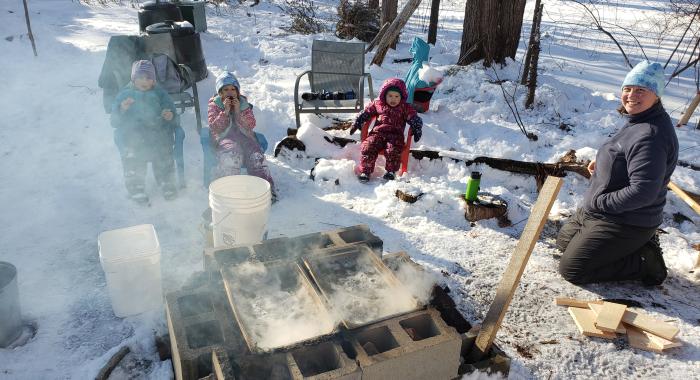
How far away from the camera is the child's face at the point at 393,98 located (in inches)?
214

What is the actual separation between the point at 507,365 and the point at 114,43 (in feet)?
18.1

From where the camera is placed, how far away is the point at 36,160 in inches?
211

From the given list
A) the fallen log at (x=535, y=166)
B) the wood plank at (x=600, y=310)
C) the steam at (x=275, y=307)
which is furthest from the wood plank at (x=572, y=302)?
the steam at (x=275, y=307)

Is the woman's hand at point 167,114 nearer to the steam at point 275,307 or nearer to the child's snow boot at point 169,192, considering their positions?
the child's snow boot at point 169,192

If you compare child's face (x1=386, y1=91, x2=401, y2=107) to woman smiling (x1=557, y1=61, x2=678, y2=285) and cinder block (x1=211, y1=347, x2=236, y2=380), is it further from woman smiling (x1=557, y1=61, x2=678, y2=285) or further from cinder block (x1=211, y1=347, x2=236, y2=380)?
cinder block (x1=211, y1=347, x2=236, y2=380)

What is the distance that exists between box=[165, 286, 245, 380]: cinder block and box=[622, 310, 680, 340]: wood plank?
2.78m

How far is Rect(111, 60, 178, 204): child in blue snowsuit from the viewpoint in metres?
4.60

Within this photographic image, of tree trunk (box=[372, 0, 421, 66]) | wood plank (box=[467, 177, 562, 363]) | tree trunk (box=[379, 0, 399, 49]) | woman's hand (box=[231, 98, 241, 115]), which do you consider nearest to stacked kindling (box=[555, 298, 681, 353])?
wood plank (box=[467, 177, 562, 363])

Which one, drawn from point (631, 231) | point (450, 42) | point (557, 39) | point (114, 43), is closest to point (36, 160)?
point (114, 43)

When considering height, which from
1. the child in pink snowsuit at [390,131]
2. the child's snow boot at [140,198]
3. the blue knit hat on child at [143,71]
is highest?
the blue knit hat on child at [143,71]

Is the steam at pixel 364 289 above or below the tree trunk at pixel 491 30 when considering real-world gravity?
below

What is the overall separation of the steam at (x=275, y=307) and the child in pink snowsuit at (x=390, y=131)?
8.34ft

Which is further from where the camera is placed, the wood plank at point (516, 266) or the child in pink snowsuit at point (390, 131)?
the child in pink snowsuit at point (390, 131)

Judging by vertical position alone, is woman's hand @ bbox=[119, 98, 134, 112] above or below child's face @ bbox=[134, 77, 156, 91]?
below
